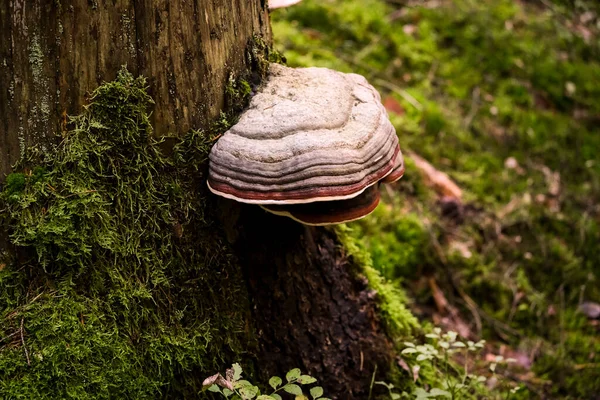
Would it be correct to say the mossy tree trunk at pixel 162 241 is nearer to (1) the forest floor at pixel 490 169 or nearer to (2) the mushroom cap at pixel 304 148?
(2) the mushroom cap at pixel 304 148

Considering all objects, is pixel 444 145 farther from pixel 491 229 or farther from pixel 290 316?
pixel 290 316

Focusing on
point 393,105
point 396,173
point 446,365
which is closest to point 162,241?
point 396,173

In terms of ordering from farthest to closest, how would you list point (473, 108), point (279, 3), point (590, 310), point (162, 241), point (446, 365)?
1. point (473, 108)
2. point (590, 310)
3. point (446, 365)
4. point (279, 3)
5. point (162, 241)

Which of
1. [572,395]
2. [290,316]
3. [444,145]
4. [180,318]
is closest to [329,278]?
[290,316]

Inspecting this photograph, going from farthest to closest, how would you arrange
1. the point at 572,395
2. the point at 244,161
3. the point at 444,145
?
the point at 444,145 → the point at 572,395 → the point at 244,161

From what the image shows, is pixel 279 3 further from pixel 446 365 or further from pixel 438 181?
pixel 438 181

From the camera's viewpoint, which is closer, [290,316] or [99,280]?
[99,280]

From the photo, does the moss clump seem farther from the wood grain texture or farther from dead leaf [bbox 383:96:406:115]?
dead leaf [bbox 383:96:406:115]
